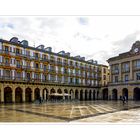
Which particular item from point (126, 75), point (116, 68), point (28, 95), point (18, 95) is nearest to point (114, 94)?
point (126, 75)

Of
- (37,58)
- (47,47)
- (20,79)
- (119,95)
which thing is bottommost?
(119,95)

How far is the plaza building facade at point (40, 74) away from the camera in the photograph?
4594cm

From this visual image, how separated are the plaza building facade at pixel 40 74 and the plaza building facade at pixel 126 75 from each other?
36.7ft

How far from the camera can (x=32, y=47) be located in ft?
170

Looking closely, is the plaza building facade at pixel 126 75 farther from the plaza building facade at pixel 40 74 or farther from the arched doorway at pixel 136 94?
the plaza building facade at pixel 40 74

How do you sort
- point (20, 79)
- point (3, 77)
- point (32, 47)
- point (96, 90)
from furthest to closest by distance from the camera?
point (96, 90) < point (32, 47) < point (20, 79) < point (3, 77)

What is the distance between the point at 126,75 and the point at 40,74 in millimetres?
23235

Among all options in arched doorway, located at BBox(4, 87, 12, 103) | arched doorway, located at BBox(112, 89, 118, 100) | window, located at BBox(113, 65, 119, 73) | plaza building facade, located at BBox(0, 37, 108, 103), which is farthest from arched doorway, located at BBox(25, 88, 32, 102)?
window, located at BBox(113, 65, 119, 73)

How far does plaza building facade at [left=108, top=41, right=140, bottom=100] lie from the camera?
2060 inches
